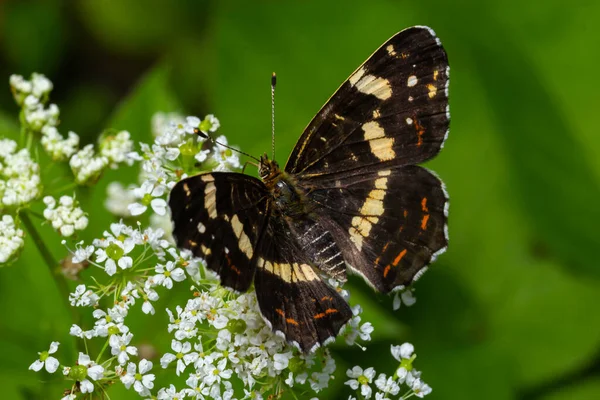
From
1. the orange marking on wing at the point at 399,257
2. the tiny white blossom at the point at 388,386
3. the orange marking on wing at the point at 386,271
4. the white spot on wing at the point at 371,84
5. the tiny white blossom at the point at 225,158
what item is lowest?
the tiny white blossom at the point at 388,386

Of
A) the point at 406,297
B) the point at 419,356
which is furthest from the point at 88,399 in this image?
the point at 419,356

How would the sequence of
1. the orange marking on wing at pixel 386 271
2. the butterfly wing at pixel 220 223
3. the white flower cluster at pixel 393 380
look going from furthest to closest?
the orange marking on wing at pixel 386 271 → the white flower cluster at pixel 393 380 → the butterfly wing at pixel 220 223

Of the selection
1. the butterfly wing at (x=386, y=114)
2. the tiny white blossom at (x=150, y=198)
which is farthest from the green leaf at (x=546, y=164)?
the tiny white blossom at (x=150, y=198)

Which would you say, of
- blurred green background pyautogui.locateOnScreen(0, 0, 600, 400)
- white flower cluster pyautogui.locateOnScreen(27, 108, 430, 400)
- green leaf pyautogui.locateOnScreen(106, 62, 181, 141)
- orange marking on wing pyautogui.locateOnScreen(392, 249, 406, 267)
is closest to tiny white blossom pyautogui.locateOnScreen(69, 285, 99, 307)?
white flower cluster pyautogui.locateOnScreen(27, 108, 430, 400)

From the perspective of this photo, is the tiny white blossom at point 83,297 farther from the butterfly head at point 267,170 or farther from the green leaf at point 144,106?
the green leaf at point 144,106

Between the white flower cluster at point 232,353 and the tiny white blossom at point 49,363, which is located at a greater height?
the tiny white blossom at point 49,363

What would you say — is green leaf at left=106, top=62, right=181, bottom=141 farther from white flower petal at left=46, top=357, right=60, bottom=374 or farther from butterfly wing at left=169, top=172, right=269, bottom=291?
white flower petal at left=46, top=357, right=60, bottom=374

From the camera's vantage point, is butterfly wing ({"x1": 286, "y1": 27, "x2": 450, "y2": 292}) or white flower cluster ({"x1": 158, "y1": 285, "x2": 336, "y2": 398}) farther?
butterfly wing ({"x1": 286, "y1": 27, "x2": 450, "y2": 292})

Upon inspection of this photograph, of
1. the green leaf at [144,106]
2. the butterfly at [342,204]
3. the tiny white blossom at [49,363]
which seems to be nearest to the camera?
the butterfly at [342,204]
